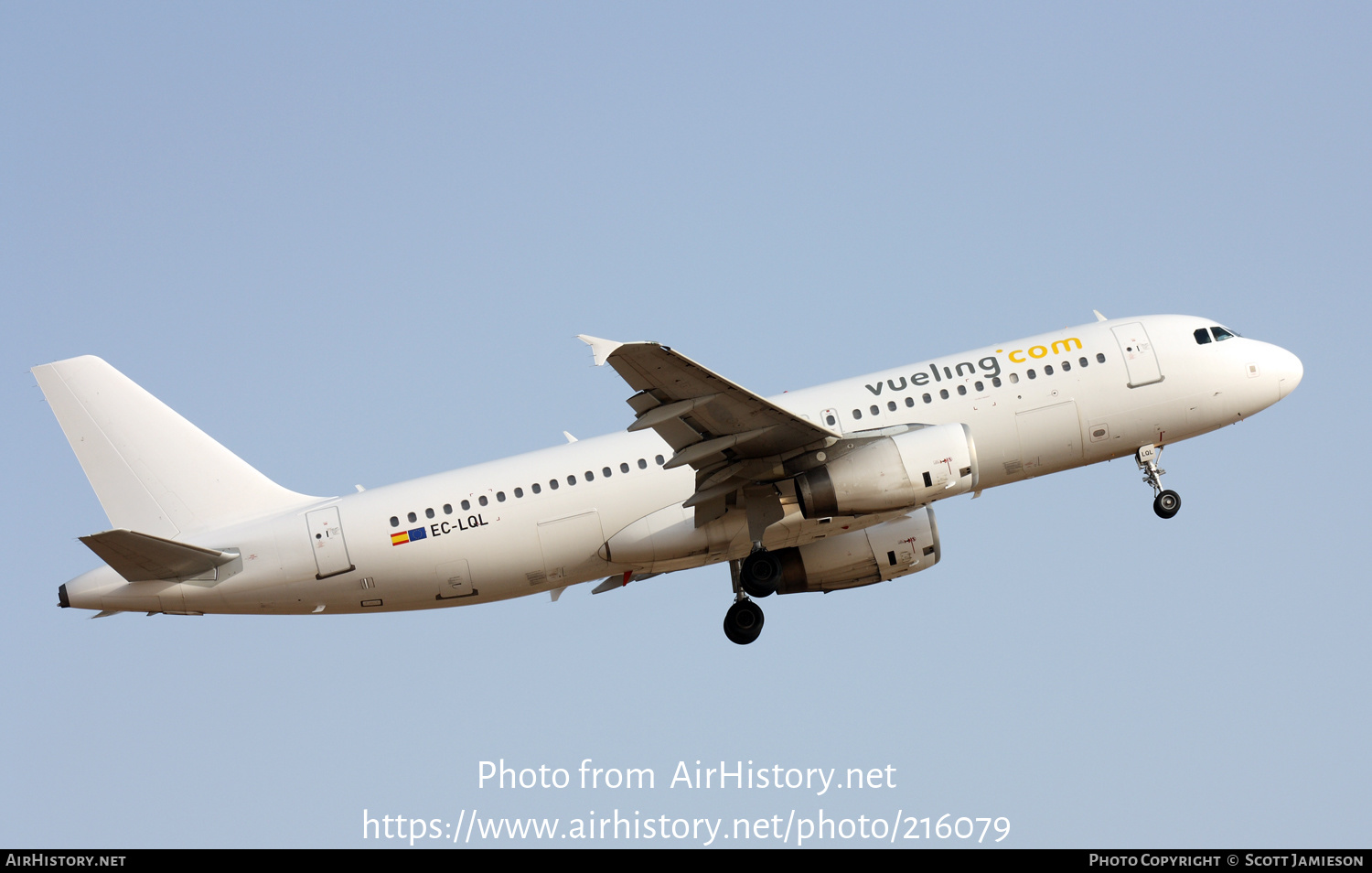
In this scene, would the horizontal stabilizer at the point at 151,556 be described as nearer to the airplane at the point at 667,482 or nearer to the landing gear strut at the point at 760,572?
the airplane at the point at 667,482

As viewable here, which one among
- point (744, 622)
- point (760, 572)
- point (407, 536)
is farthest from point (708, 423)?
point (407, 536)

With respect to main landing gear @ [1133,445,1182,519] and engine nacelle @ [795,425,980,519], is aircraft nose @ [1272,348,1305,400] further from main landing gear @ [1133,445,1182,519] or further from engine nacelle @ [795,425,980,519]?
engine nacelle @ [795,425,980,519]

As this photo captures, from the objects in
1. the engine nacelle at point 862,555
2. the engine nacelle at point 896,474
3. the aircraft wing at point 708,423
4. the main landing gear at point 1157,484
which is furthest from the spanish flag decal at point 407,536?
the main landing gear at point 1157,484

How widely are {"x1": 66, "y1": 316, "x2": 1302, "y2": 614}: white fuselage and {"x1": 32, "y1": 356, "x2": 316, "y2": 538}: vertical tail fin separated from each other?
0.86 meters

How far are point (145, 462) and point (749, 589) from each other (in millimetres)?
14951

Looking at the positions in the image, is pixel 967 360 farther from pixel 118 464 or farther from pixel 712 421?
pixel 118 464

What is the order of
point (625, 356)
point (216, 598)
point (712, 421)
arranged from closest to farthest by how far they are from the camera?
point (625, 356)
point (712, 421)
point (216, 598)

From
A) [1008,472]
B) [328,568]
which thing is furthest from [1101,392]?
[328,568]

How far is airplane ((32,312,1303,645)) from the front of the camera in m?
28.8

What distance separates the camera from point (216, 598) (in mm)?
30047

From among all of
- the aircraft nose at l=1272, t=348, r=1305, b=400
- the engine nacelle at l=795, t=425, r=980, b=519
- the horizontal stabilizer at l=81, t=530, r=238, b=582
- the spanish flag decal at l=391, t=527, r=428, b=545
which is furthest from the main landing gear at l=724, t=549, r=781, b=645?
the aircraft nose at l=1272, t=348, r=1305, b=400

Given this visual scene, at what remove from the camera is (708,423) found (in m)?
28.1

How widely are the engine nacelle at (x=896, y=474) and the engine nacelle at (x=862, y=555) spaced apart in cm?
454

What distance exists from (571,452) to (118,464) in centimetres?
1111
